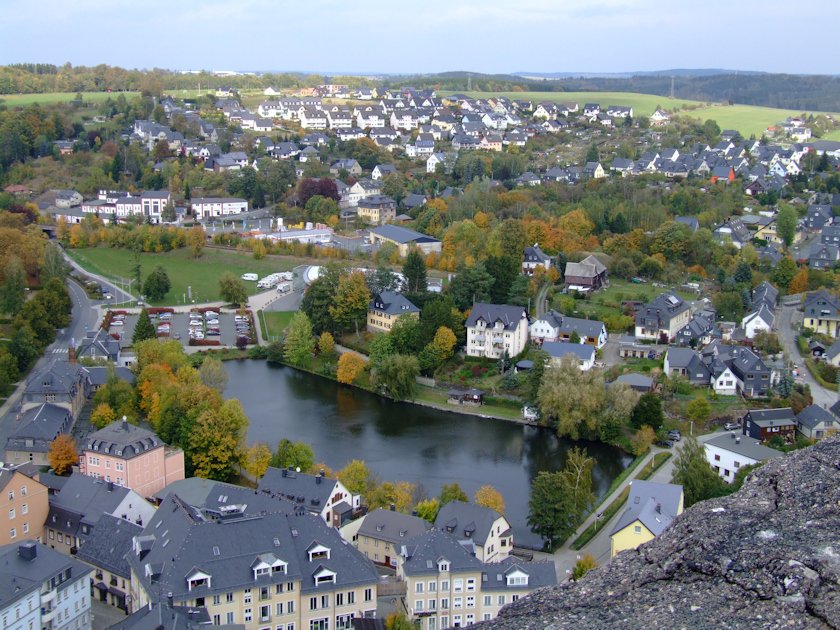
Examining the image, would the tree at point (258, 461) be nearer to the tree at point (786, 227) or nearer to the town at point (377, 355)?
the town at point (377, 355)

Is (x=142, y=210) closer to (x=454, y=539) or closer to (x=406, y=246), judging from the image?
(x=406, y=246)

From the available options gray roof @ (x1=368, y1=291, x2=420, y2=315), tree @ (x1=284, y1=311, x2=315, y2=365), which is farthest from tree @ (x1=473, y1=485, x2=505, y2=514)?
gray roof @ (x1=368, y1=291, x2=420, y2=315)

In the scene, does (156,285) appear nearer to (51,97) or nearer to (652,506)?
(652,506)

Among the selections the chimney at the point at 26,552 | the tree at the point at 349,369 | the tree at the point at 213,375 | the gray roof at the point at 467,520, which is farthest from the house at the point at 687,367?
the chimney at the point at 26,552

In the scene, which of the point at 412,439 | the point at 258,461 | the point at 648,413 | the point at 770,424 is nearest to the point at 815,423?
the point at 770,424

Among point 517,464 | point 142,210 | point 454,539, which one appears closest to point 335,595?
point 454,539

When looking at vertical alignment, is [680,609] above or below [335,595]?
above
